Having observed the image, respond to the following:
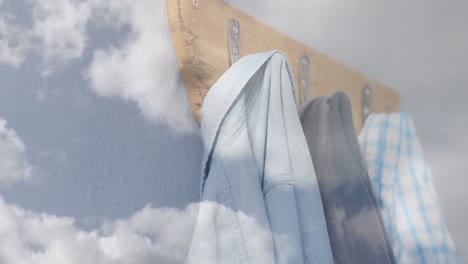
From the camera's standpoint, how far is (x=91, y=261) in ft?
1.87

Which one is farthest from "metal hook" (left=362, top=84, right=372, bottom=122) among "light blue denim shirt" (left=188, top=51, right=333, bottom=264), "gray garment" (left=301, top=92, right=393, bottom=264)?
"light blue denim shirt" (left=188, top=51, right=333, bottom=264)

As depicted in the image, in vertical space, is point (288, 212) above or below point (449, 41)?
below

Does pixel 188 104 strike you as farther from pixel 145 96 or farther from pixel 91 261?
pixel 91 261

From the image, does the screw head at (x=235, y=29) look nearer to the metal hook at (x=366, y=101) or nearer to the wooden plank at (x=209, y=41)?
the wooden plank at (x=209, y=41)

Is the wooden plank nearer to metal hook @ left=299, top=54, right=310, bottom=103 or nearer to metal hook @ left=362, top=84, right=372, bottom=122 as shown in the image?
metal hook @ left=299, top=54, right=310, bottom=103

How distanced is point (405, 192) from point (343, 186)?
0.52 ft

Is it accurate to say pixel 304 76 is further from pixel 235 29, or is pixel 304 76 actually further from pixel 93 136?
pixel 93 136

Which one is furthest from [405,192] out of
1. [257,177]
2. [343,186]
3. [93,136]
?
[93,136]

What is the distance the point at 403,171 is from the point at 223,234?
1.21 feet

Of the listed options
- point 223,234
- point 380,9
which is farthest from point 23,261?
point 380,9

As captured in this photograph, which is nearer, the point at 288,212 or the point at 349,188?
the point at 288,212

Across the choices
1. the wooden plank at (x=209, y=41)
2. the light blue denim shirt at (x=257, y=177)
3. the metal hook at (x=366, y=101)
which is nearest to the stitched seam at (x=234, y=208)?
the light blue denim shirt at (x=257, y=177)

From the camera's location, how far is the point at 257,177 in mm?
654

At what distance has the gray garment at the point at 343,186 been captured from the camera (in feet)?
2.41
